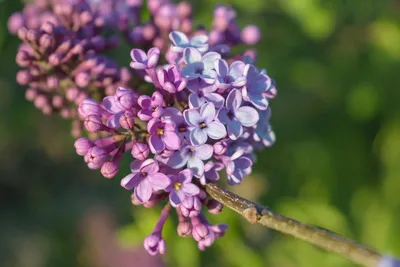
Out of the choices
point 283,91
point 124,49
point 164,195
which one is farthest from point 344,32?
point 164,195

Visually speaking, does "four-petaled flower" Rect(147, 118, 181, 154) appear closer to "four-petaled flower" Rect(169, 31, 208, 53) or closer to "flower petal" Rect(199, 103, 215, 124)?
"flower petal" Rect(199, 103, 215, 124)

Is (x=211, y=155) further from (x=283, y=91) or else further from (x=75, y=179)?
(x=75, y=179)

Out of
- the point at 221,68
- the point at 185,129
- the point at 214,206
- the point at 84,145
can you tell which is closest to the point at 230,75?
the point at 221,68

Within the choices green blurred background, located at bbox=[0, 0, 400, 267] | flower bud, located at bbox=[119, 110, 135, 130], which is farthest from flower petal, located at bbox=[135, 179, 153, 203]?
green blurred background, located at bbox=[0, 0, 400, 267]

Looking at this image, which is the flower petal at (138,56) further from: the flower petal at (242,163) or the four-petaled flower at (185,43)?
the flower petal at (242,163)

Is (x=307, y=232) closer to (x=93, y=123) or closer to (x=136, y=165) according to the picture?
(x=136, y=165)

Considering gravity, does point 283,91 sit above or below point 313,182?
above
